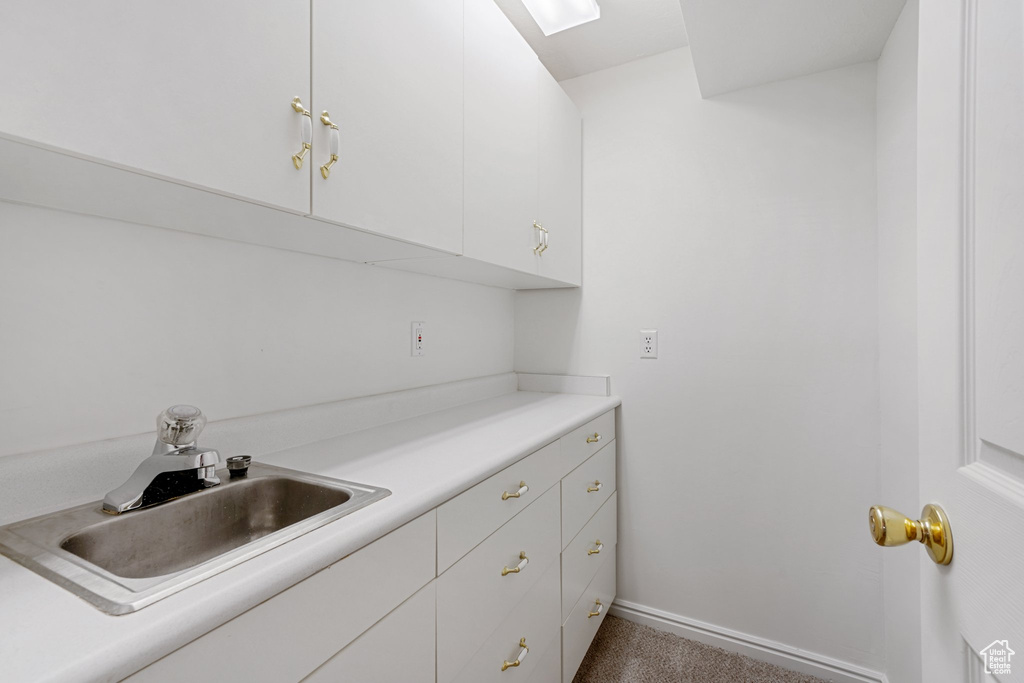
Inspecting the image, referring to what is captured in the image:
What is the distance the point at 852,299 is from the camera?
1.61 meters

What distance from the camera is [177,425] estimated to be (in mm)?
801

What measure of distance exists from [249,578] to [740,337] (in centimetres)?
177

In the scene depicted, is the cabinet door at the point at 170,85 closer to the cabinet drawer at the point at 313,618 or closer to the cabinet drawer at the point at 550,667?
the cabinet drawer at the point at 313,618

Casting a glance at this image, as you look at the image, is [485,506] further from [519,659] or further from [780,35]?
[780,35]

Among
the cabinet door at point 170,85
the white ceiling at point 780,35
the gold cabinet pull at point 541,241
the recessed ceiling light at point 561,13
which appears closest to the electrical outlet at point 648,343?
the gold cabinet pull at point 541,241

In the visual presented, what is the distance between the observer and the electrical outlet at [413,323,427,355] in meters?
1.59

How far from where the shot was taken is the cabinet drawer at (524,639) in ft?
3.21

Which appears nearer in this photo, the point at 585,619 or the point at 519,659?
the point at 519,659

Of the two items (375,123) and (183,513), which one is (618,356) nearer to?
(375,123)

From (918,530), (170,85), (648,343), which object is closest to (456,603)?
(918,530)

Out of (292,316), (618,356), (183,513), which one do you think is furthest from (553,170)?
(183,513)

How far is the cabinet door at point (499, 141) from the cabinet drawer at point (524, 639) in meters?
0.96

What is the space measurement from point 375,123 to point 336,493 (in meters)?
0.76

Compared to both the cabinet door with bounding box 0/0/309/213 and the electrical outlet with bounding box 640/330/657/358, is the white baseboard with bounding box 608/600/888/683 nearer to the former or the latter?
the electrical outlet with bounding box 640/330/657/358
